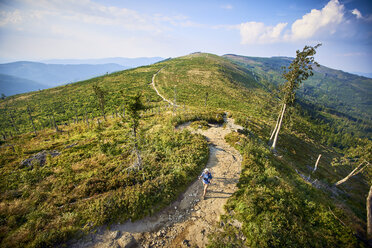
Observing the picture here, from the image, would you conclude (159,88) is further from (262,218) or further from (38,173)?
(262,218)

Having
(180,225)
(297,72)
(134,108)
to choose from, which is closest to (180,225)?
(180,225)

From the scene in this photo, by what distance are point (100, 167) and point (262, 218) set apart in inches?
554

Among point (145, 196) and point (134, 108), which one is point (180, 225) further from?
point (134, 108)

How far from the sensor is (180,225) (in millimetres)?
8508

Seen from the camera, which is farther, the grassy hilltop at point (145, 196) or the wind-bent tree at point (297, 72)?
the wind-bent tree at point (297, 72)

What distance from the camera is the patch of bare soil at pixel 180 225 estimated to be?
7.58 m

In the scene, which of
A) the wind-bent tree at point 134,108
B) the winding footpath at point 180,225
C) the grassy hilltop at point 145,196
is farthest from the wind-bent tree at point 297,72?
the wind-bent tree at point 134,108

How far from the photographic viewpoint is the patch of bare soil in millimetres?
7582

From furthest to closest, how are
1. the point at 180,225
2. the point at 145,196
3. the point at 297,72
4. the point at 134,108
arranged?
the point at 297,72 < the point at 134,108 < the point at 145,196 < the point at 180,225

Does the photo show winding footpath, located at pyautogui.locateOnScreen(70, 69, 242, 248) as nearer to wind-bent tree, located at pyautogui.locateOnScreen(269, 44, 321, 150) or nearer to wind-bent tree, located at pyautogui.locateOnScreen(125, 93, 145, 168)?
wind-bent tree, located at pyautogui.locateOnScreen(125, 93, 145, 168)

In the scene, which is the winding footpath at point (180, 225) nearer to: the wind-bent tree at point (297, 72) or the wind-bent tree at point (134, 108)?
the wind-bent tree at point (134, 108)

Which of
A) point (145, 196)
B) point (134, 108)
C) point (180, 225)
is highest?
point (134, 108)

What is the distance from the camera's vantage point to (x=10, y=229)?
8.23 meters

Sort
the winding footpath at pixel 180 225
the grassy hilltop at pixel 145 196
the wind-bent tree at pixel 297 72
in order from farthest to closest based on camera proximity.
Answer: the wind-bent tree at pixel 297 72
the grassy hilltop at pixel 145 196
the winding footpath at pixel 180 225
